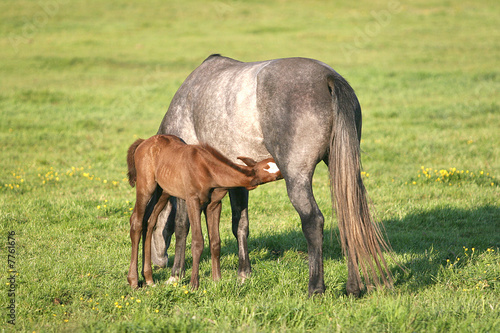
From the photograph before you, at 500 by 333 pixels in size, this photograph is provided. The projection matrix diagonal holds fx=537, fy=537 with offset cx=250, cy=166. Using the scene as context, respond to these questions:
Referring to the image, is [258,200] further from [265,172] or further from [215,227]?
[265,172]

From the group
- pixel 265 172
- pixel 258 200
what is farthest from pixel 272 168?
pixel 258 200

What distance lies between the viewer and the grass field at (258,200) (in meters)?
4.38

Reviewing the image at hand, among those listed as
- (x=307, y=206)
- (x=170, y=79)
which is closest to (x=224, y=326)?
(x=307, y=206)

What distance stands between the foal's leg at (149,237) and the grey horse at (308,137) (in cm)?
85

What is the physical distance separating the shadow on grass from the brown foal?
862 millimetres

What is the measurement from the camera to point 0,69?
23.8m

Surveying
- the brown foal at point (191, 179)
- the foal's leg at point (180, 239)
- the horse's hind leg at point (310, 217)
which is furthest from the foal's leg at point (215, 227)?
the horse's hind leg at point (310, 217)

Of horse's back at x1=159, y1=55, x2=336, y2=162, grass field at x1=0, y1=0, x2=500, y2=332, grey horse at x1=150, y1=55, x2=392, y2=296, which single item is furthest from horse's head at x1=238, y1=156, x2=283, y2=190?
grass field at x1=0, y1=0, x2=500, y2=332

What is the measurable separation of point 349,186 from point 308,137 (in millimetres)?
563

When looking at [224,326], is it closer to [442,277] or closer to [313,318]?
[313,318]

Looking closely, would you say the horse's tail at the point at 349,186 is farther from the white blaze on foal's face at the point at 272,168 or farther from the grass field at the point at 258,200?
the white blaze on foal's face at the point at 272,168

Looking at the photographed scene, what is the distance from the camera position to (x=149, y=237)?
547cm

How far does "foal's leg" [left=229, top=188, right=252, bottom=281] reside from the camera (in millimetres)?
5824

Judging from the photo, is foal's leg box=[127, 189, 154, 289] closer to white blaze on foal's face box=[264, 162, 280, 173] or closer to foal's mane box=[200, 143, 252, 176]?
foal's mane box=[200, 143, 252, 176]
